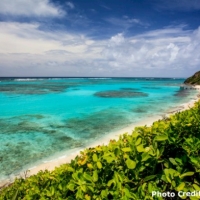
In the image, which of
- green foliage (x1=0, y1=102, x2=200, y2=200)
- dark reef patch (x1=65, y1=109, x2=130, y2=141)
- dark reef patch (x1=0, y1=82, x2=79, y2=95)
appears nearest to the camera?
green foliage (x1=0, y1=102, x2=200, y2=200)

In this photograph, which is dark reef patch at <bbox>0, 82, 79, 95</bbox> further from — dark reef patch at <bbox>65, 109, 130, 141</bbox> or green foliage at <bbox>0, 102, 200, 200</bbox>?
green foliage at <bbox>0, 102, 200, 200</bbox>

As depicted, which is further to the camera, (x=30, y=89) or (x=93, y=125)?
(x=30, y=89)

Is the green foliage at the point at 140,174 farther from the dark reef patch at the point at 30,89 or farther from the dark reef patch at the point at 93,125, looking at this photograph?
the dark reef patch at the point at 30,89

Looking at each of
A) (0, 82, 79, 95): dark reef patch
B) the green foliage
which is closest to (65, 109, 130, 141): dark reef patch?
the green foliage

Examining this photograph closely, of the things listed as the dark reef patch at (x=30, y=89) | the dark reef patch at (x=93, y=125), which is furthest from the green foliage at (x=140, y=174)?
the dark reef patch at (x=30, y=89)

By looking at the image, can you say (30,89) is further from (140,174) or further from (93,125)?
(140,174)

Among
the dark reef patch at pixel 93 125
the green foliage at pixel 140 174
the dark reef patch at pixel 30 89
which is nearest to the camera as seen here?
the green foliage at pixel 140 174

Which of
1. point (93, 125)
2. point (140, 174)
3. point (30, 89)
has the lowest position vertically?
point (93, 125)

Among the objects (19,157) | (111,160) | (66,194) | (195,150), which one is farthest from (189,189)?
(19,157)

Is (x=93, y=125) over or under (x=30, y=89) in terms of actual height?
under

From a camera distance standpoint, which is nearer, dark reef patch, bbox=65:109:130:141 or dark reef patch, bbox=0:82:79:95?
dark reef patch, bbox=65:109:130:141

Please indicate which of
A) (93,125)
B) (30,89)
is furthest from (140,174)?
(30,89)

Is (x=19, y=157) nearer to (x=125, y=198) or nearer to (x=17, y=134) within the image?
(x=17, y=134)

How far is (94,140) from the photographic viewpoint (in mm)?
11086
